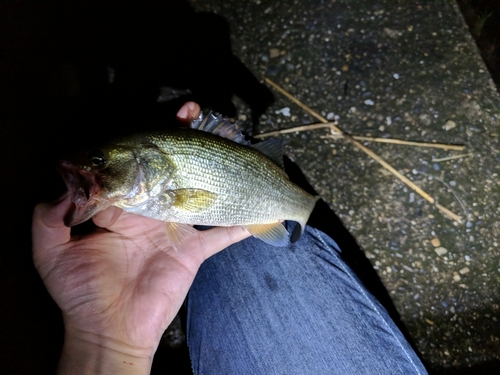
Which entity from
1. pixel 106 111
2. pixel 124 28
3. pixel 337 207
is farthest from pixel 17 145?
pixel 337 207

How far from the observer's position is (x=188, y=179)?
184cm

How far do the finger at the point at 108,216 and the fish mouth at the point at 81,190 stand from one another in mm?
154

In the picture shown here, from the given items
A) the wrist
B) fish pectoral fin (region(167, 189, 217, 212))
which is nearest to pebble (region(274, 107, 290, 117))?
fish pectoral fin (region(167, 189, 217, 212))

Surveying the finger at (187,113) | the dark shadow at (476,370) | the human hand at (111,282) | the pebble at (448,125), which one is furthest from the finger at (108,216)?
the pebble at (448,125)

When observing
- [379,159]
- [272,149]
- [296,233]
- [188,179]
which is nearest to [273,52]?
[379,159]

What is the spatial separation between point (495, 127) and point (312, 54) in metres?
1.84

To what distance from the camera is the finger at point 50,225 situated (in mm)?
1650

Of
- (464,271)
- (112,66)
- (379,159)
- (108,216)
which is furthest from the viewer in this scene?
(112,66)

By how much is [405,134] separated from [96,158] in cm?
264

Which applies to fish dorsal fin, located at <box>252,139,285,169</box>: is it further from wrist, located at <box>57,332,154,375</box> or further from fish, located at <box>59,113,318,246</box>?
wrist, located at <box>57,332,154,375</box>

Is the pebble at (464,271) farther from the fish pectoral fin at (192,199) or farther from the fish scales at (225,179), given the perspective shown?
the fish pectoral fin at (192,199)

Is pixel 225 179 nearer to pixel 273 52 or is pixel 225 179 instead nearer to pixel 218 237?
pixel 218 237

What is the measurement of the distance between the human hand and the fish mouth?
125 mm

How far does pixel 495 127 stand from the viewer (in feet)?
9.99
